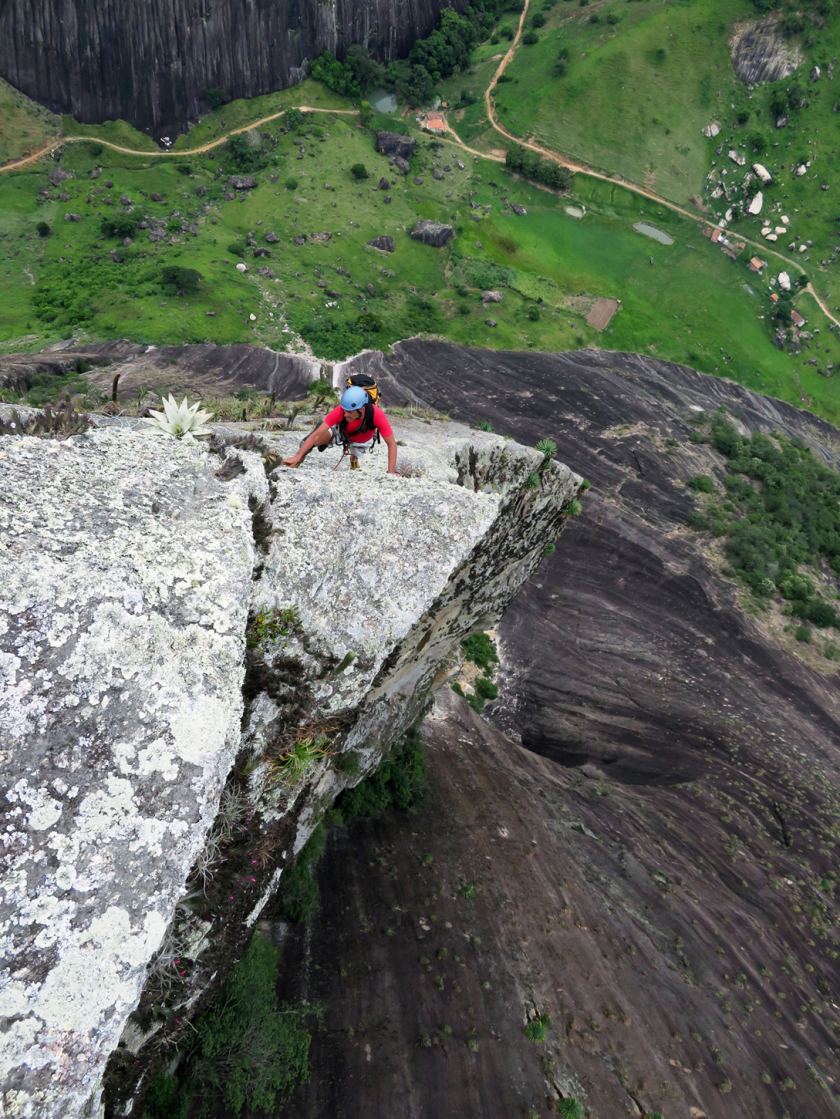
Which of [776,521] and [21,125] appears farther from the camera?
[21,125]

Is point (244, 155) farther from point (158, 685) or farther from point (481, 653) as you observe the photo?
point (158, 685)

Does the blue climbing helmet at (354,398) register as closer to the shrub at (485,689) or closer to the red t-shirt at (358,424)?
the red t-shirt at (358,424)

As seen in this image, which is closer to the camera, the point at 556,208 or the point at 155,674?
the point at 155,674

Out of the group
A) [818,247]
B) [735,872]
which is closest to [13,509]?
[735,872]

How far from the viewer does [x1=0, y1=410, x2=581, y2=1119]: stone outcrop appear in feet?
17.3

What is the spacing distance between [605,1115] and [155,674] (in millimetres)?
17508

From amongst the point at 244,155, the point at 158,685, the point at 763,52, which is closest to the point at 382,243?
the point at 244,155

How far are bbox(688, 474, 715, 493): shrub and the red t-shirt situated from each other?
46.3 m

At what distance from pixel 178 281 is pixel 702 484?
209 feet

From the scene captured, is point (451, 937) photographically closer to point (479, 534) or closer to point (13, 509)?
point (479, 534)

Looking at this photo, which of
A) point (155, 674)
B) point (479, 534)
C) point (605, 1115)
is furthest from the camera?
point (605, 1115)

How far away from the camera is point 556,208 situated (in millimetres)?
85375

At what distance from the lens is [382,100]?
9219 centimetres

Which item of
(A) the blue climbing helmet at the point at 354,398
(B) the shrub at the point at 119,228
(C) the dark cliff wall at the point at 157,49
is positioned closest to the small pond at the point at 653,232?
(C) the dark cliff wall at the point at 157,49
